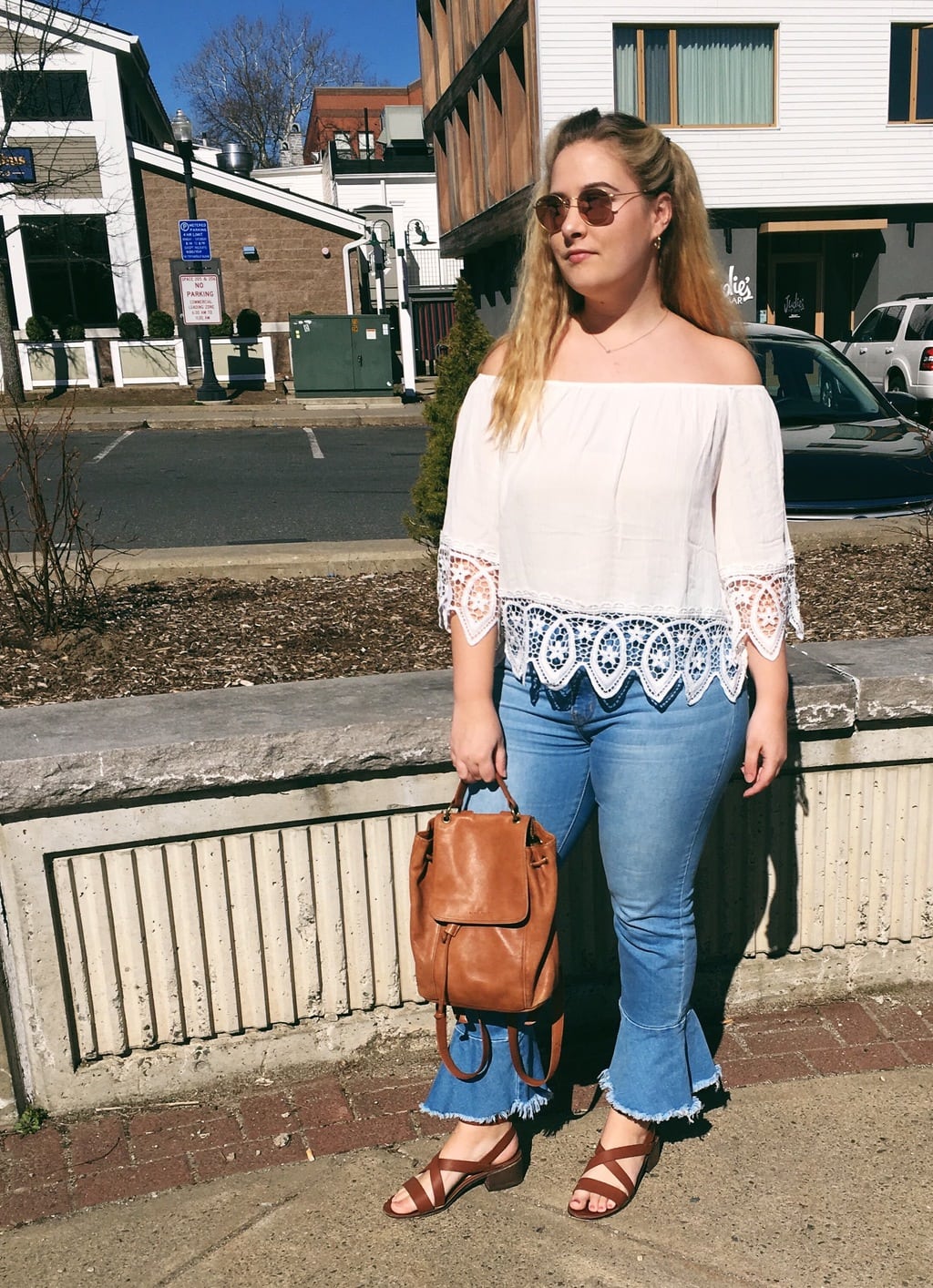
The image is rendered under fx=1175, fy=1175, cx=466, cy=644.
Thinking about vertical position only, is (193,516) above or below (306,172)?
below

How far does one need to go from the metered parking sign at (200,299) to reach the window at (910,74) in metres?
13.5

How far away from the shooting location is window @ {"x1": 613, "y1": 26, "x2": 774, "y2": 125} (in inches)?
874

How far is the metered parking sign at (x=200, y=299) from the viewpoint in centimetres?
2048

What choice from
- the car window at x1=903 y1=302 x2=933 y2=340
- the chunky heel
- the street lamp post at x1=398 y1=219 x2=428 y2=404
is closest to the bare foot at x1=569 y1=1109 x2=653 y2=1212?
the chunky heel

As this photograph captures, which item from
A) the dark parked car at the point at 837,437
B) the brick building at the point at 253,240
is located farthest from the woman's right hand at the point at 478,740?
the brick building at the point at 253,240

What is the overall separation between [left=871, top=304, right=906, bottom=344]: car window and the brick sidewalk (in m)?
A: 15.4

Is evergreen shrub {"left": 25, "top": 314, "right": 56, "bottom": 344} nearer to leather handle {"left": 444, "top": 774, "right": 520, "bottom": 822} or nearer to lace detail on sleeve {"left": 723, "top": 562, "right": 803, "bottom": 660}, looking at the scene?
leather handle {"left": 444, "top": 774, "right": 520, "bottom": 822}

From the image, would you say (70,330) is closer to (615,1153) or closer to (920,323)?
(920,323)

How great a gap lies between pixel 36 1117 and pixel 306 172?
4200cm

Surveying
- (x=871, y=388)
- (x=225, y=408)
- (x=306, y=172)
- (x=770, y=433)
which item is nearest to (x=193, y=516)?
(x=871, y=388)

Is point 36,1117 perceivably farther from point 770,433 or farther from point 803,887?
point 770,433

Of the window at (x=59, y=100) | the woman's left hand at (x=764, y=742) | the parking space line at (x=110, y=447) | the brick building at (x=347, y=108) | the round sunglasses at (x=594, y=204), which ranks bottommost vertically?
the parking space line at (x=110, y=447)

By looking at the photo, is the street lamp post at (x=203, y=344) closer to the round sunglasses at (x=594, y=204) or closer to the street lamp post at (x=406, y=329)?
the street lamp post at (x=406, y=329)

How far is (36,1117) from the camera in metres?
2.66
